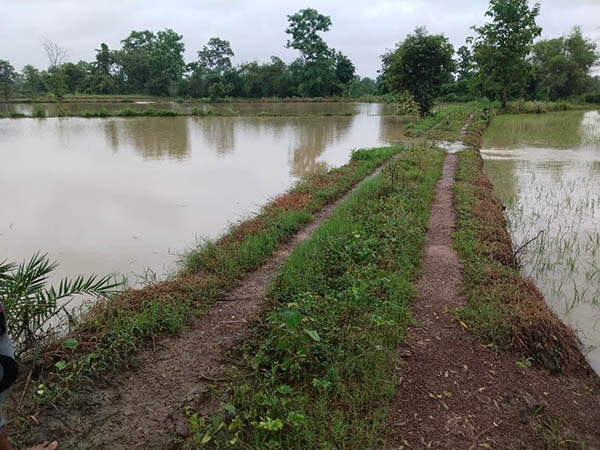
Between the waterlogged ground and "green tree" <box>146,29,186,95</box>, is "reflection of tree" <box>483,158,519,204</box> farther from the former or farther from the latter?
"green tree" <box>146,29,186,95</box>

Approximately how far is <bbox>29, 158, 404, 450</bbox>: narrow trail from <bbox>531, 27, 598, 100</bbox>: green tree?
4185cm

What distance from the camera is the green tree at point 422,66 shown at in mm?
22141

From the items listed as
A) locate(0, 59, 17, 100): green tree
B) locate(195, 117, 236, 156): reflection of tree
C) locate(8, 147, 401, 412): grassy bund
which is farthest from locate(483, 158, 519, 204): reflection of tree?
locate(0, 59, 17, 100): green tree

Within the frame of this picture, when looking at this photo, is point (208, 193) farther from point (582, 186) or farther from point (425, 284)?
point (582, 186)

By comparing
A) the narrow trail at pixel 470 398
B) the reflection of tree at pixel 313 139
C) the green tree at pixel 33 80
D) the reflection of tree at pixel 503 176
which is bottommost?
the narrow trail at pixel 470 398

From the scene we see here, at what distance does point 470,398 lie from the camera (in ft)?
8.91

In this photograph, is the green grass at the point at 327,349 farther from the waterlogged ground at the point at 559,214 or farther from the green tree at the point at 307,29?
the green tree at the point at 307,29

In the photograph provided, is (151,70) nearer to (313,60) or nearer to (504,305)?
(313,60)

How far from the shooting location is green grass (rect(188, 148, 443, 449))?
2.35 metres

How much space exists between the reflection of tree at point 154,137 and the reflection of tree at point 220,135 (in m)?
0.85

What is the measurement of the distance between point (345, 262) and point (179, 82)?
52360mm

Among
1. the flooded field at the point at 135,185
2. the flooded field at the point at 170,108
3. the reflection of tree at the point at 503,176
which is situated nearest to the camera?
the flooded field at the point at 135,185

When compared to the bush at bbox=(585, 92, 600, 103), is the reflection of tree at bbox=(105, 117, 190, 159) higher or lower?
lower

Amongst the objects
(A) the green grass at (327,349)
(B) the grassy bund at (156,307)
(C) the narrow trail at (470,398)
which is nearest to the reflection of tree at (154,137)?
(B) the grassy bund at (156,307)
